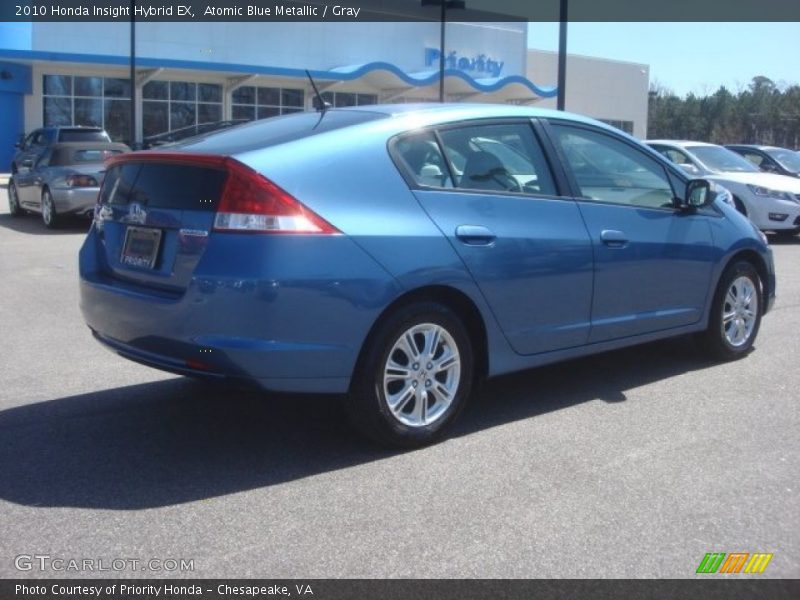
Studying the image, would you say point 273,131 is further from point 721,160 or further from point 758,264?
point 721,160

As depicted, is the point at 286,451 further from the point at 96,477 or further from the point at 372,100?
the point at 372,100

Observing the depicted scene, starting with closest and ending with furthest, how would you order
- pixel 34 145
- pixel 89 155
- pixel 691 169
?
pixel 89 155
pixel 691 169
pixel 34 145

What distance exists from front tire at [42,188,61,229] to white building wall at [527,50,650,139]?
3440cm

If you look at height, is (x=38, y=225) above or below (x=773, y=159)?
below

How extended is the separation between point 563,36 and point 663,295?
13296 mm

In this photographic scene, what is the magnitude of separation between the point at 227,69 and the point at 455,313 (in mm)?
29963

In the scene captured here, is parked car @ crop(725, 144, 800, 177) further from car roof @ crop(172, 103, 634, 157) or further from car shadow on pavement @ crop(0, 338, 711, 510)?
car roof @ crop(172, 103, 634, 157)

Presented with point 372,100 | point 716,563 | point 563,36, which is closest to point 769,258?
point 716,563

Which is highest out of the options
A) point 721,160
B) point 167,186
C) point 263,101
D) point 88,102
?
point 263,101

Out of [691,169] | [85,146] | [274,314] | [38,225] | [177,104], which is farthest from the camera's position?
[177,104]

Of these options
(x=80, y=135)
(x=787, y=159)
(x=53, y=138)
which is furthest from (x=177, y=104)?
(x=787, y=159)

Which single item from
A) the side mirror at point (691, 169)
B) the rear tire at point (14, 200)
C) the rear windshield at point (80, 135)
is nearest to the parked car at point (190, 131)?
the side mirror at point (691, 169)

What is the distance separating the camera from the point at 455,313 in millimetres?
4902

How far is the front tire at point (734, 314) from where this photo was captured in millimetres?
6488
